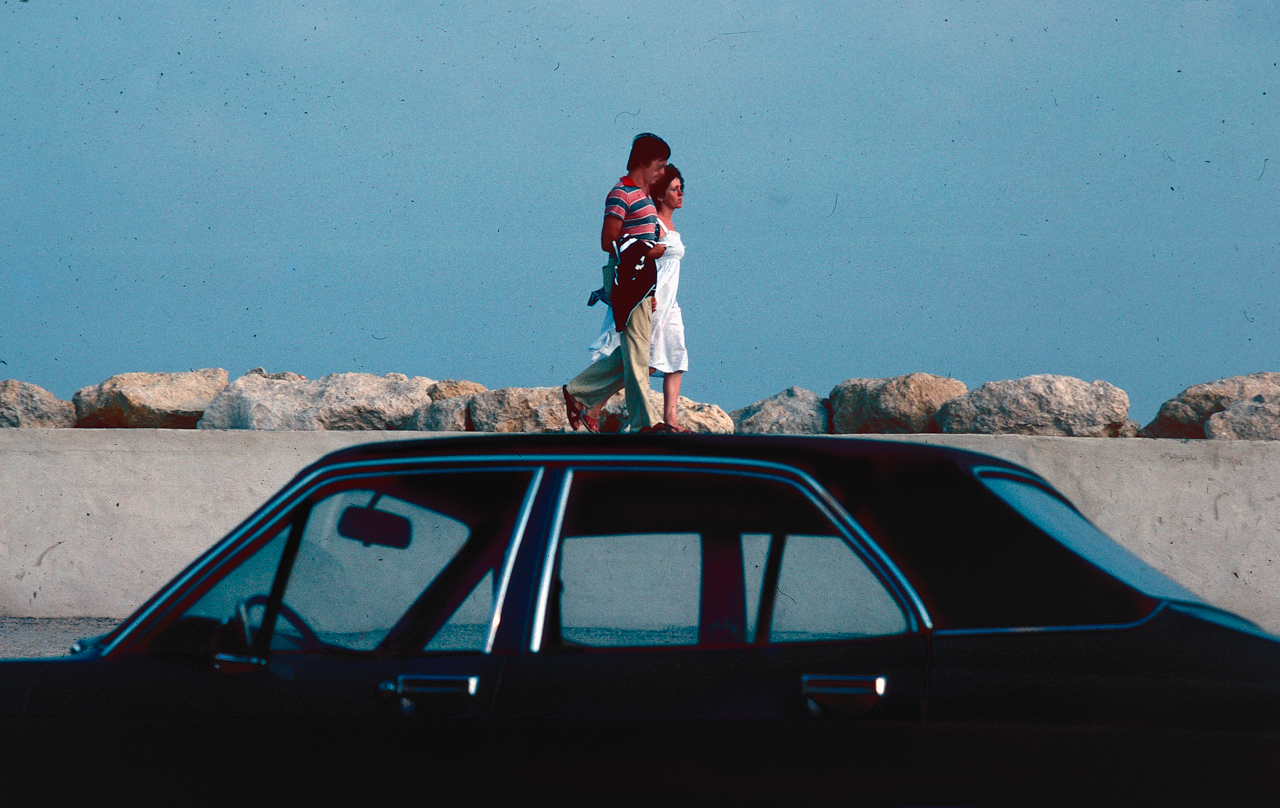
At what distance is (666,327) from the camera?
704 centimetres

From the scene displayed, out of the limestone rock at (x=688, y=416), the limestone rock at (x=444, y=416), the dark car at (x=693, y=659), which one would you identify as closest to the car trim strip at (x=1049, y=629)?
the dark car at (x=693, y=659)

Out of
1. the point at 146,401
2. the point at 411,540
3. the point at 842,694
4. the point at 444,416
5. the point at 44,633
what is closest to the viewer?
the point at 842,694

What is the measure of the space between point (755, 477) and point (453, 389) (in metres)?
8.87

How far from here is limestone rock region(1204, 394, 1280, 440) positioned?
25.4ft

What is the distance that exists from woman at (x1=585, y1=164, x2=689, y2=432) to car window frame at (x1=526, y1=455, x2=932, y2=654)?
4789mm

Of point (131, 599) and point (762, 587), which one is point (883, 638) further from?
point (131, 599)

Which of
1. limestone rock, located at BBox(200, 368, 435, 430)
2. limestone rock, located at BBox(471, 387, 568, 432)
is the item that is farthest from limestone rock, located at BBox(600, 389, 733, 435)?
limestone rock, located at BBox(200, 368, 435, 430)

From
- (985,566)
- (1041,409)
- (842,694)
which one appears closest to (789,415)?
(1041,409)

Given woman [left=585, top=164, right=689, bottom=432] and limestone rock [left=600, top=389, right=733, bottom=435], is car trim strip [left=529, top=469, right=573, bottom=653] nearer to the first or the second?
woman [left=585, top=164, right=689, bottom=432]

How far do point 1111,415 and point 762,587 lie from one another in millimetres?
6945

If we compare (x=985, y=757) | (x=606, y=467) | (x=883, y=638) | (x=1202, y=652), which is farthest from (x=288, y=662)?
(x=1202, y=652)

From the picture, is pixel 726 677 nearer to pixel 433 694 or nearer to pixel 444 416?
pixel 433 694

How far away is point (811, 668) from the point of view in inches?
75.7

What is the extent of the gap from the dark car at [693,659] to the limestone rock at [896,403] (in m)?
6.54
